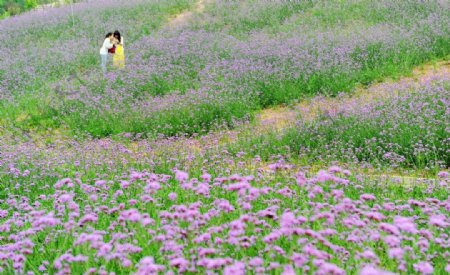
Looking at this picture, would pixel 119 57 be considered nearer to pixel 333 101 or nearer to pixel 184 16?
pixel 333 101

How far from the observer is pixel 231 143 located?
7.62 metres

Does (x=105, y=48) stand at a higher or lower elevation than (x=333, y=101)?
higher

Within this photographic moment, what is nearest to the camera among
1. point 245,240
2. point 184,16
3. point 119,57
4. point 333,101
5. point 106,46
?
point 245,240

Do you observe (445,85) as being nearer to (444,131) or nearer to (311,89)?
(444,131)

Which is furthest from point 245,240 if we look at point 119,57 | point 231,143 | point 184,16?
point 184,16

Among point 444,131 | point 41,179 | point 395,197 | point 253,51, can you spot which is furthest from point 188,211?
point 253,51

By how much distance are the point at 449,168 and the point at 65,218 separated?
4.31 metres

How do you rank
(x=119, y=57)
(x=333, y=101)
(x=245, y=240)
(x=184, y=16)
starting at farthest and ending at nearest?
(x=184, y=16)
(x=119, y=57)
(x=333, y=101)
(x=245, y=240)

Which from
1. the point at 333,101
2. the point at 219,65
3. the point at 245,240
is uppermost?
the point at 245,240

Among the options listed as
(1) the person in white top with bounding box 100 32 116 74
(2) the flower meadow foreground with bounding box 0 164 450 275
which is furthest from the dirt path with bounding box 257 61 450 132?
(1) the person in white top with bounding box 100 32 116 74

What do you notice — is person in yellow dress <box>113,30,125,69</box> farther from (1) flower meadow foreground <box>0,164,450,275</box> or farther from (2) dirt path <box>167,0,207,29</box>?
(1) flower meadow foreground <box>0,164,450,275</box>

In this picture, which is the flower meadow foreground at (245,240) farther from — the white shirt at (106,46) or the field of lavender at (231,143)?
the white shirt at (106,46)

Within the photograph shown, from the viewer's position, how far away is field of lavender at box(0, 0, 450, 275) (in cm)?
304

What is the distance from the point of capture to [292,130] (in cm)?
747
